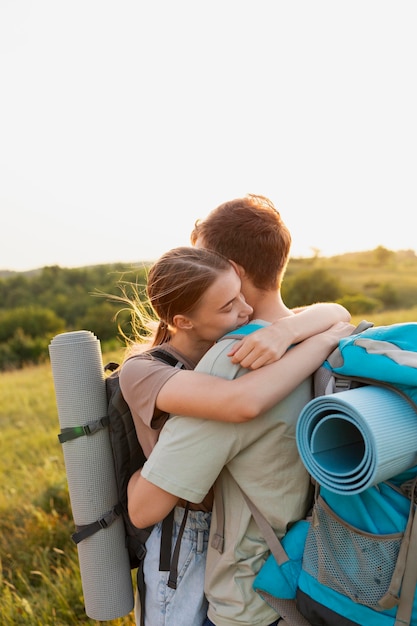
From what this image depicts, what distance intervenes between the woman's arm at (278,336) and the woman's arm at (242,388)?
0.03 meters

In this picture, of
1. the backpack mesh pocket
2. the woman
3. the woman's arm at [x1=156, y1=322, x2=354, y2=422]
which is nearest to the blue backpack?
the backpack mesh pocket

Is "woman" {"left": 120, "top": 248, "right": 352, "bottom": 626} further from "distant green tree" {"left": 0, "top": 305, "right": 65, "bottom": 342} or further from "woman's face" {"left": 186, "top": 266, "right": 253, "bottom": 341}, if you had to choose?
"distant green tree" {"left": 0, "top": 305, "right": 65, "bottom": 342}

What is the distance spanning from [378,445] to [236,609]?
0.82 metres

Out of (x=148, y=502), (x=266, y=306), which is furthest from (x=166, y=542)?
(x=266, y=306)

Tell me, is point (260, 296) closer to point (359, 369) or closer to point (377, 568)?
point (359, 369)

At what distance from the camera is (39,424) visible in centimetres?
1015

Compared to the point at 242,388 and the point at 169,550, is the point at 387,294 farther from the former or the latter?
the point at 242,388

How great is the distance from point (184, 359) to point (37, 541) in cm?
334

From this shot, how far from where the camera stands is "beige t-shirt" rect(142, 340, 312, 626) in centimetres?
183

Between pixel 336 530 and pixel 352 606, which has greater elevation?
pixel 336 530

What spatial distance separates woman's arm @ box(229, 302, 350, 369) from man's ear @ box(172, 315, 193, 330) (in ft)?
1.17

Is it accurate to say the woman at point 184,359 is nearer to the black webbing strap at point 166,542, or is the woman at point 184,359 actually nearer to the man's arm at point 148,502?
the black webbing strap at point 166,542

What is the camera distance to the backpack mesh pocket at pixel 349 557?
1.65m

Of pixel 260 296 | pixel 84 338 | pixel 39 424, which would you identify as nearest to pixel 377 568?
pixel 260 296
